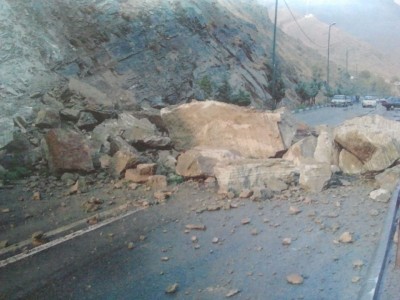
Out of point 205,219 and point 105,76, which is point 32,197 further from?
point 105,76

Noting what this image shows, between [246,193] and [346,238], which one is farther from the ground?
[346,238]

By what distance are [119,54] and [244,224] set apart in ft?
57.1

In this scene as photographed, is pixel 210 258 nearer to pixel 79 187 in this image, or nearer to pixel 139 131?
pixel 79 187

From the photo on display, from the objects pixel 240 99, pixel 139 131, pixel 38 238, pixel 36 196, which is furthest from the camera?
pixel 240 99

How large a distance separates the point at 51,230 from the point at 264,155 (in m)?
4.41

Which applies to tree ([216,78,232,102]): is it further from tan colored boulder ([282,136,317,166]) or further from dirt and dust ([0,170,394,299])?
dirt and dust ([0,170,394,299])

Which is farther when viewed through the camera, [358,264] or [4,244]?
[4,244]

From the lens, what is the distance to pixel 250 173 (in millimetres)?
6957

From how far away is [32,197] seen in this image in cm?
680

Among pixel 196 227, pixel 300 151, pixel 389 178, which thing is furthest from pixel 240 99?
pixel 196 227

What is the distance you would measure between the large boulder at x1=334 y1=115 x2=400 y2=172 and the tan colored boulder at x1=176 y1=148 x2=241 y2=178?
7.08 feet

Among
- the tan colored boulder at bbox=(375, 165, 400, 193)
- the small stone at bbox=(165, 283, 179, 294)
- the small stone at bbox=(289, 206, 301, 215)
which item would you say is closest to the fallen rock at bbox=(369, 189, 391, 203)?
the tan colored boulder at bbox=(375, 165, 400, 193)

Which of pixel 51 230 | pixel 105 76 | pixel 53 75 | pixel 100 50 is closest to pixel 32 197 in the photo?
pixel 51 230

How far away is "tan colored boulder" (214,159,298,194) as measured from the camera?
22.4 ft
